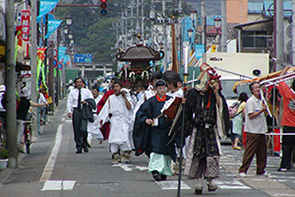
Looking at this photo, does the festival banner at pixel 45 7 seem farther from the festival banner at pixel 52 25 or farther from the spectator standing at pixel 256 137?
the spectator standing at pixel 256 137

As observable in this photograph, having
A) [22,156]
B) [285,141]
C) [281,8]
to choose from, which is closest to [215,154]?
[285,141]

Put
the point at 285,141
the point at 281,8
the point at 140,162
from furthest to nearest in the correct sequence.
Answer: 1. the point at 281,8
2. the point at 140,162
3. the point at 285,141

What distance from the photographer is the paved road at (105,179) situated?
10.3m

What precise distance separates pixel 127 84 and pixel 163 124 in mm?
9665

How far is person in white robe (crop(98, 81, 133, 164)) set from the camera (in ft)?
51.0

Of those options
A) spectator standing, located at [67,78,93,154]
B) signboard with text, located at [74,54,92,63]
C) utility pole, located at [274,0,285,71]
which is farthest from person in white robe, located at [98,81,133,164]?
signboard with text, located at [74,54,92,63]

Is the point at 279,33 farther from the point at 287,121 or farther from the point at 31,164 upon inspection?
the point at 31,164

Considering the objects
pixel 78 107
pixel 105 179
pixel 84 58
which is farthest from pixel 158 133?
pixel 84 58

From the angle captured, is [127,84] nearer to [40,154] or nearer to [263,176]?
[40,154]

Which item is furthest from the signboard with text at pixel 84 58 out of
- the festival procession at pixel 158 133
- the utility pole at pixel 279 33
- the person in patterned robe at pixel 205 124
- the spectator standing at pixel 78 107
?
the person in patterned robe at pixel 205 124

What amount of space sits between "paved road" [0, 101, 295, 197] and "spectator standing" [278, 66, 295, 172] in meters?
0.34

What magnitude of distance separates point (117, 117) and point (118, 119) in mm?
55

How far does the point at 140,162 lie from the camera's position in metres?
15.9

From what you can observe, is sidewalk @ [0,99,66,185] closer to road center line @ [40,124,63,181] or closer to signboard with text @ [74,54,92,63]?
road center line @ [40,124,63,181]
